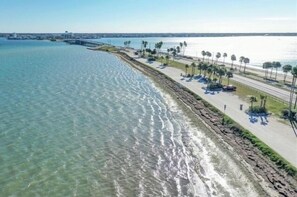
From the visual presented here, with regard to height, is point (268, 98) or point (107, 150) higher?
point (268, 98)

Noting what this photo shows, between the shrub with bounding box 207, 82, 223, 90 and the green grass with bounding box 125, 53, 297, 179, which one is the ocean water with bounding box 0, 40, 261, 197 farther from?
the shrub with bounding box 207, 82, 223, 90

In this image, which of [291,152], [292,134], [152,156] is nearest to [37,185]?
[152,156]

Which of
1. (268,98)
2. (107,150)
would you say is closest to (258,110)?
(268,98)

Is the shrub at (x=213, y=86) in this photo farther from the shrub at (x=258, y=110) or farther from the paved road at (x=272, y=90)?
the shrub at (x=258, y=110)

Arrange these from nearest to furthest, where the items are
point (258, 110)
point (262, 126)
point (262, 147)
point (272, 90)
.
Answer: point (262, 147) → point (262, 126) → point (258, 110) → point (272, 90)

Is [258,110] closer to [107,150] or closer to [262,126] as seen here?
[262,126]

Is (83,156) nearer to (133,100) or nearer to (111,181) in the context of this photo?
(111,181)
